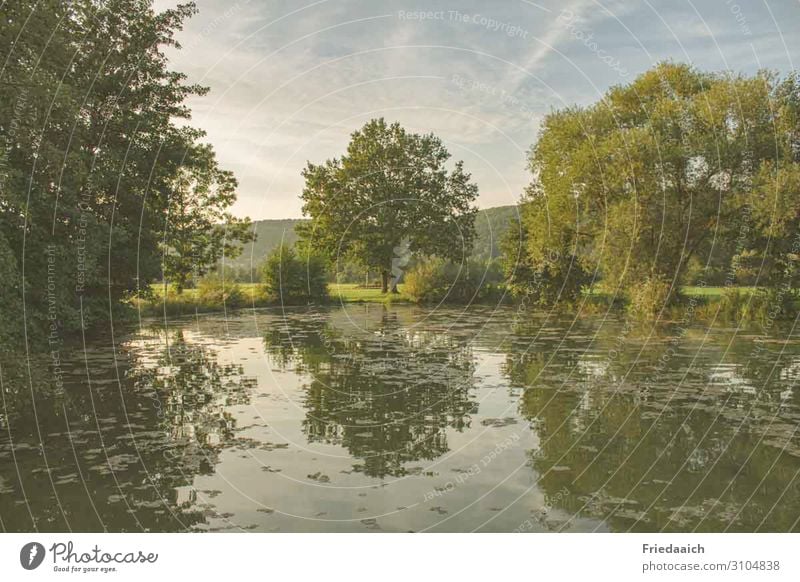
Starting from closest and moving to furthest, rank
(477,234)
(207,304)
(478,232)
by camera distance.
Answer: (207,304) → (477,234) → (478,232)

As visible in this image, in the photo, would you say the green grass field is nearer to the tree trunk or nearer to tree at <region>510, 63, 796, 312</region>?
the tree trunk

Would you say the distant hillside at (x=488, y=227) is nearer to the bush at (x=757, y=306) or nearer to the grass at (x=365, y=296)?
the grass at (x=365, y=296)

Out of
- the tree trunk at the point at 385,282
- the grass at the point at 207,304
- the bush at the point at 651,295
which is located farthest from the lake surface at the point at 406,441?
the tree trunk at the point at 385,282

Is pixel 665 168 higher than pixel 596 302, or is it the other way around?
pixel 665 168

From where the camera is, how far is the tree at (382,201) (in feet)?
183

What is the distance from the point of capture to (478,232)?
70.7 m

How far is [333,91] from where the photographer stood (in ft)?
74.6

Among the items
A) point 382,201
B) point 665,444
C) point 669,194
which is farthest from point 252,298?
point 665,444

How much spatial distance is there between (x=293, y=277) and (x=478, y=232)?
27.1 metres

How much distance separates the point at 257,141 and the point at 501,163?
80.3ft

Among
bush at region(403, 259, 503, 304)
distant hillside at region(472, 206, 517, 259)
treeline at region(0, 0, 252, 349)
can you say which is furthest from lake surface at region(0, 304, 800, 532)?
distant hillside at region(472, 206, 517, 259)

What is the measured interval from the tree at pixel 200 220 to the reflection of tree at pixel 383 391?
8.72 m

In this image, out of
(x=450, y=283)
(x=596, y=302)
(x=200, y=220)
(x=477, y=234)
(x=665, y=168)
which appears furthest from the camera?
(x=477, y=234)

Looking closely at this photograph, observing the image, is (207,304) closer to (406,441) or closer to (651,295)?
(651,295)
